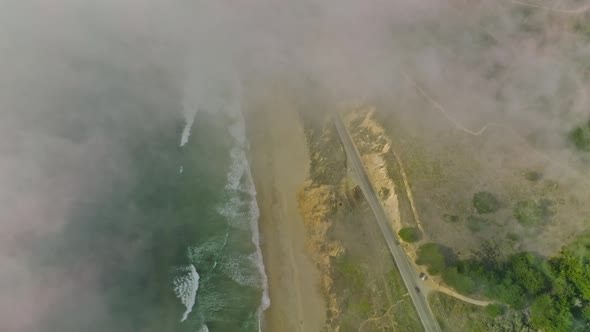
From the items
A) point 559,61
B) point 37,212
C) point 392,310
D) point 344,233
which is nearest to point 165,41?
point 37,212

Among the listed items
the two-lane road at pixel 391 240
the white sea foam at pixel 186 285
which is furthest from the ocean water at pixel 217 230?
the two-lane road at pixel 391 240

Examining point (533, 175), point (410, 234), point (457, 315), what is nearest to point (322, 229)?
point (410, 234)

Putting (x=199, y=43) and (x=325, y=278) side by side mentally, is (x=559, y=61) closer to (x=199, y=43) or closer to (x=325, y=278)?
(x=325, y=278)

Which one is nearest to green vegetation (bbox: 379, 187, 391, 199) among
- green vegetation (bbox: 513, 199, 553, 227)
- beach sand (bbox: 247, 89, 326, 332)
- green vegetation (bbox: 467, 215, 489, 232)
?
green vegetation (bbox: 467, 215, 489, 232)

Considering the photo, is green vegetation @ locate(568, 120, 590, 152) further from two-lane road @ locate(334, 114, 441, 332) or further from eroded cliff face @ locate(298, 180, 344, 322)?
eroded cliff face @ locate(298, 180, 344, 322)

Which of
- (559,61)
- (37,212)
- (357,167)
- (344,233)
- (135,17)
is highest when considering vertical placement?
(559,61)

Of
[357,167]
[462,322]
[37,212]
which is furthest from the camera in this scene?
[357,167]
